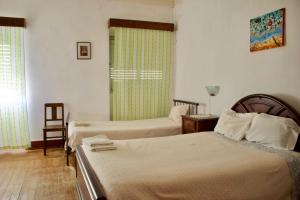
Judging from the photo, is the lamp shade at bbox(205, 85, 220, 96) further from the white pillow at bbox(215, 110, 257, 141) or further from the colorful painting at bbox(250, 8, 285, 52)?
the colorful painting at bbox(250, 8, 285, 52)

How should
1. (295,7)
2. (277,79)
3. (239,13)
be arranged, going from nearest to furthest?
(295,7) < (277,79) < (239,13)

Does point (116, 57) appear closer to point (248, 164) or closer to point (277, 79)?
point (277, 79)

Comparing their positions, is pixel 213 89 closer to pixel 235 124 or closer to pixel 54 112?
pixel 235 124

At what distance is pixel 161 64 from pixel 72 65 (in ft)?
5.72

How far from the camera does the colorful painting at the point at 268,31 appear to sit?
2.66 meters

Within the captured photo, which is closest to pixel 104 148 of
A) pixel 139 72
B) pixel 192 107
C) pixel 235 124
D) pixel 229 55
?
pixel 235 124

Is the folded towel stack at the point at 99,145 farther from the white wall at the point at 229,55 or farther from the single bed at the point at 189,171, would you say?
the white wall at the point at 229,55

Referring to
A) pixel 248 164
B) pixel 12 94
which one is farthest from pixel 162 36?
pixel 248 164

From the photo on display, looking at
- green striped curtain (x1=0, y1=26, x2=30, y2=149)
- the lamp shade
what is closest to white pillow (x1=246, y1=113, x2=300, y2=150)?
the lamp shade

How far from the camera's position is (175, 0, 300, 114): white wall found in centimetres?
259

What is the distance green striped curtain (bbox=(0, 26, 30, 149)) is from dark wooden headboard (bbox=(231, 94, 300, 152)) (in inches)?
142

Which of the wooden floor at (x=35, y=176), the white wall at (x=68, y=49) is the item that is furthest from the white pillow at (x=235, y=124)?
the white wall at (x=68, y=49)

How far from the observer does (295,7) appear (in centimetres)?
252

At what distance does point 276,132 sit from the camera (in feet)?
7.84
